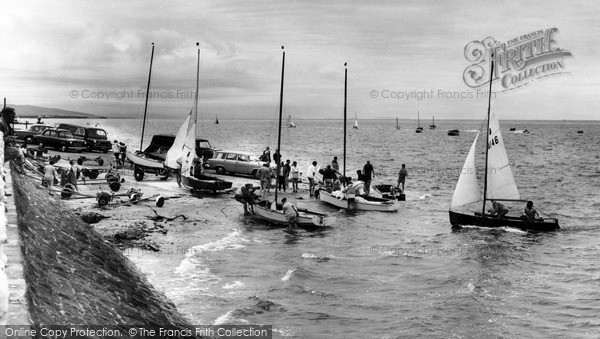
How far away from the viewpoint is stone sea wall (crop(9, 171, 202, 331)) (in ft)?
27.7

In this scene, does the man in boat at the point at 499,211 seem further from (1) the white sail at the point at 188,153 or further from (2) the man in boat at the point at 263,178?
(1) the white sail at the point at 188,153

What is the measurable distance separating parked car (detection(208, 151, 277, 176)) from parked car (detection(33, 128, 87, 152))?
12767 millimetres

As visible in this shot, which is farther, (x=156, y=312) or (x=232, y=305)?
(x=232, y=305)

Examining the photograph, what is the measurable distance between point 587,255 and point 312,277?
12.7m

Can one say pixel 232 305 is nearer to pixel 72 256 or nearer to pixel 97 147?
pixel 72 256

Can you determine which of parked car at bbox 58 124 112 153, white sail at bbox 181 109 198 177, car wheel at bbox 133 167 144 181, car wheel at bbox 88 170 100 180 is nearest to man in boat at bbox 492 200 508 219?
white sail at bbox 181 109 198 177

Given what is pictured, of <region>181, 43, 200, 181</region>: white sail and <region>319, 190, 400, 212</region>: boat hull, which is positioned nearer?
<region>319, 190, 400, 212</region>: boat hull

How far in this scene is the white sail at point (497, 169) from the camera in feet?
90.5

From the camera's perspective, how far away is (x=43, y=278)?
29.7 feet

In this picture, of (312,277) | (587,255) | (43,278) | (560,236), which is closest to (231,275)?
(312,277)

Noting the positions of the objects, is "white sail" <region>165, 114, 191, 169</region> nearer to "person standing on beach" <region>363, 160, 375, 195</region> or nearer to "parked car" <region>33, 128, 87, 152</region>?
"person standing on beach" <region>363, 160, 375, 195</region>

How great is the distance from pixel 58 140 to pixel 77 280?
3970 cm

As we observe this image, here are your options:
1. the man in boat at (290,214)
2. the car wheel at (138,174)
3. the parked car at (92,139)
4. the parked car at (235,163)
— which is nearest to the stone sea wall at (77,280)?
the man in boat at (290,214)

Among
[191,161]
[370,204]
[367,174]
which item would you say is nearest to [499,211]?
[370,204]
